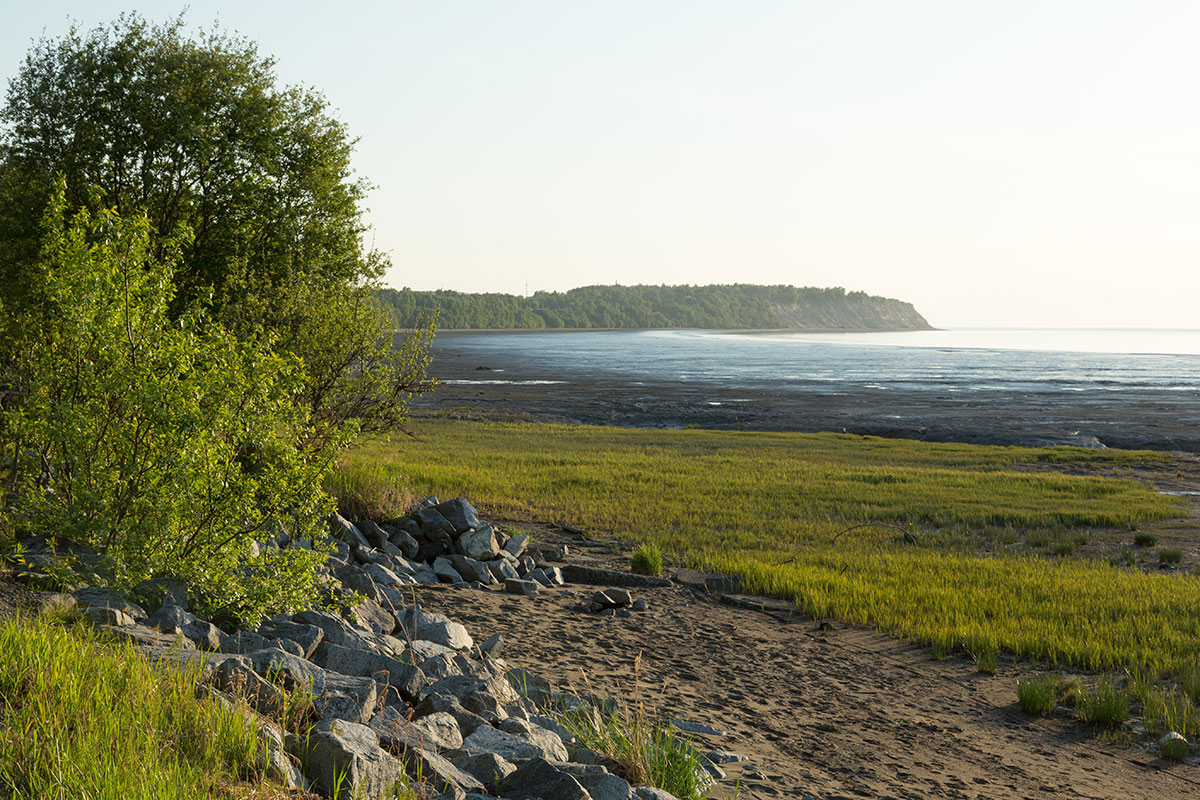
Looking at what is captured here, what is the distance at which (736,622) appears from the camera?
12.5 meters

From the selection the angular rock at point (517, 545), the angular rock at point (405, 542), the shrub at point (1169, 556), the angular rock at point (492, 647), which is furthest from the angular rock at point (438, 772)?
the shrub at point (1169, 556)

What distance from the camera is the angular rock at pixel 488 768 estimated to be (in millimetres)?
5219

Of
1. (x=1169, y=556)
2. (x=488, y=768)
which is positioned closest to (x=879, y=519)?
(x=1169, y=556)

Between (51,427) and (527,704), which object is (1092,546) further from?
(51,427)

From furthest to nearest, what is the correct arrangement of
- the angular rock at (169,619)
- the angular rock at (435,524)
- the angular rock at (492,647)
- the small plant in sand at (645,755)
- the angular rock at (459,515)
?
the angular rock at (459,515) → the angular rock at (435,524) → the angular rock at (492,647) → the angular rock at (169,619) → the small plant in sand at (645,755)

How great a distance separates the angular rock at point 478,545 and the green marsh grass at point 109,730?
8.84 m

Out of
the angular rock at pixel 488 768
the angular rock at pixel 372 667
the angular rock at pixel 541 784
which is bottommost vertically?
the angular rock at pixel 372 667

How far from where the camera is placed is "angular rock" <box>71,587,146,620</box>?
7.09 metres

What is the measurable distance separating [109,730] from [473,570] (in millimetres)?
9301

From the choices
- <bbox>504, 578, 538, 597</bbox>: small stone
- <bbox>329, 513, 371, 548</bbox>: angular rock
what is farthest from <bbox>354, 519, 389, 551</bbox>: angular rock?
<bbox>504, 578, 538, 597</bbox>: small stone

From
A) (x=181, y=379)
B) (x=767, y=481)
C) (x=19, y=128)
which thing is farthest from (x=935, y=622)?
(x=19, y=128)

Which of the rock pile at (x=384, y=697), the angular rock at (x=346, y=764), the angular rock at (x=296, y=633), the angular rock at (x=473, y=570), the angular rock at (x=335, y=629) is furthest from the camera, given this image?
the angular rock at (x=473, y=570)

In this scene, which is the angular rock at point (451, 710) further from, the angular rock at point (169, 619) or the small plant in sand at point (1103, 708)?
the small plant in sand at point (1103, 708)

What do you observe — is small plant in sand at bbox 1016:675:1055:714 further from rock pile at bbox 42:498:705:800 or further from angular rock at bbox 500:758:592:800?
angular rock at bbox 500:758:592:800
